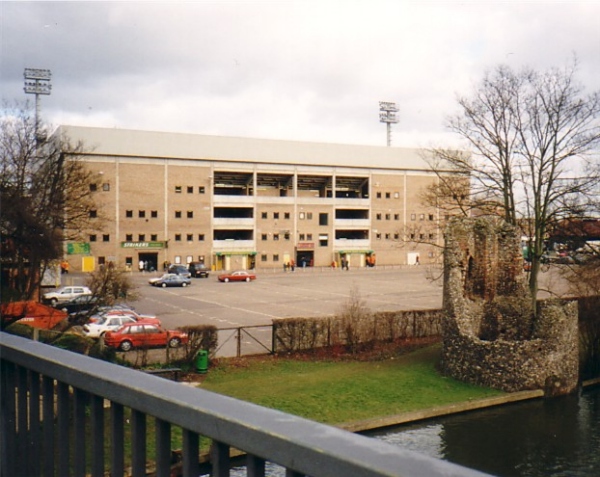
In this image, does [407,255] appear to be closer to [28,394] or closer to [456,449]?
[456,449]

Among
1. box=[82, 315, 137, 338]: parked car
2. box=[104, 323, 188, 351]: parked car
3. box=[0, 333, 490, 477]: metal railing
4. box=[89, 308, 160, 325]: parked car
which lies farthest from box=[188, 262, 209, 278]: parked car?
box=[0, 333, 490, 477]: metal railing

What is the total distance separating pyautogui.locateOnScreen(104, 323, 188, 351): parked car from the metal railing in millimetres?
21125

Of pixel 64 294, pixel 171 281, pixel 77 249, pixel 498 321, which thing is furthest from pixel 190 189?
pixel 498 321

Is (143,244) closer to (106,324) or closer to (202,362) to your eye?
(106,324)

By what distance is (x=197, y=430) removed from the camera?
1.71 meters

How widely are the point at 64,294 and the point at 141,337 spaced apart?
16.0m

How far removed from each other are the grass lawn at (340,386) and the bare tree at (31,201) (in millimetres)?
6612

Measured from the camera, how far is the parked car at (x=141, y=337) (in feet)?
78.3

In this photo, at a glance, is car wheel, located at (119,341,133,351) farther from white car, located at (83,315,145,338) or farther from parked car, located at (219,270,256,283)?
parked car, located at (219,270,256,283)

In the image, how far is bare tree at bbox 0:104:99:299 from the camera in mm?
16500

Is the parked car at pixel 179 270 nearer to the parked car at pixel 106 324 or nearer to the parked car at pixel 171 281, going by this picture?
the parked car at pixel 171 281

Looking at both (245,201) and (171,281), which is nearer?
(171,281)

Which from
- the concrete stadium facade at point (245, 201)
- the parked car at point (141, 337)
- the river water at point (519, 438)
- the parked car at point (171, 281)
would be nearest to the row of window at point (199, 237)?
the concrete stadium facade at point (245, 201)

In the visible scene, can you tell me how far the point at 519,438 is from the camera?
696 inches
